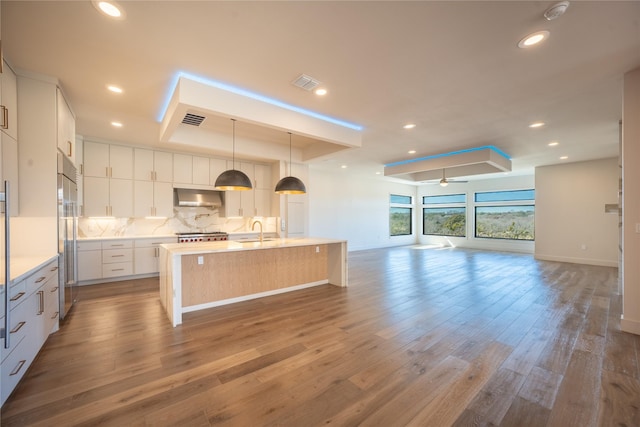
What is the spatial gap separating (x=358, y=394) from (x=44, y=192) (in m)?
3.80

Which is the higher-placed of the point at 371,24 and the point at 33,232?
the point at 371,24

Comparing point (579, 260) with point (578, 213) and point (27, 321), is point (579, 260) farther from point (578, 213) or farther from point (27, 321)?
point (27, 321)

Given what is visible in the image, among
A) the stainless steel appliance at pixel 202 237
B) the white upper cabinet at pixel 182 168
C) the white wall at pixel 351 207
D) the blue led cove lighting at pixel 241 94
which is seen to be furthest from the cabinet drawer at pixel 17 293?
the white wall at pixel 351 207

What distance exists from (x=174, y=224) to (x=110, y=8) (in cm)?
503

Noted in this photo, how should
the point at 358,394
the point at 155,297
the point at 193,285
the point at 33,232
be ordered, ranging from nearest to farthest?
the point at 358,394, the point at 33,232, the point at 193,285, the point at 155,297

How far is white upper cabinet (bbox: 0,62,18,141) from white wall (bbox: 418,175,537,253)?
40.1ft

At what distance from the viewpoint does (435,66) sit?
9.33ft

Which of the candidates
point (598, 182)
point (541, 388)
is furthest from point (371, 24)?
point (598, 182)

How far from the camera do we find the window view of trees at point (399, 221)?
38.9 feet

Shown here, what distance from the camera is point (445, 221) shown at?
12.0 m

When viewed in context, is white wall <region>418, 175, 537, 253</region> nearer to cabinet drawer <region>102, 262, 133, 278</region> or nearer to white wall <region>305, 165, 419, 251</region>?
white wall <region>305, 165, 419, 251</region>

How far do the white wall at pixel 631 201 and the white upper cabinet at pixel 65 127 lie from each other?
6414mm

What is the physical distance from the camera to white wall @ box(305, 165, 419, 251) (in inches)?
359

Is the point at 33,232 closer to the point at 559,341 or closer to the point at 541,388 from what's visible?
the point at 541,388
